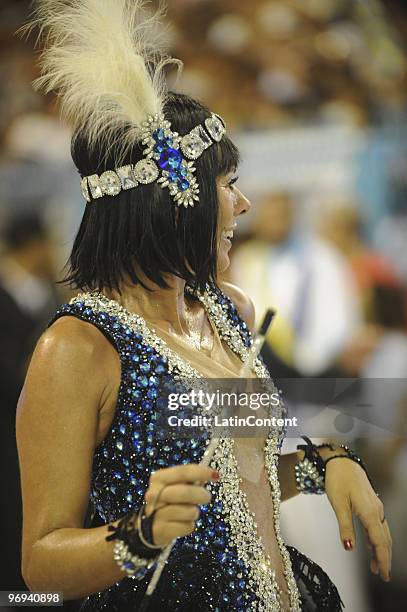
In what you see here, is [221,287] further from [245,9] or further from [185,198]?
[245,9]

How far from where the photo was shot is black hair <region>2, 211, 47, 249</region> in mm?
1785

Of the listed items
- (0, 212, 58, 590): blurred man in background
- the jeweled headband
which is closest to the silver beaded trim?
the jeweled headband

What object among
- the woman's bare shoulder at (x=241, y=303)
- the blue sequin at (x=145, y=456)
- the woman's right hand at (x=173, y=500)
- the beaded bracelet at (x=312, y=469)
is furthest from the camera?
the woman's bare shoulder at (x=241, y=303)

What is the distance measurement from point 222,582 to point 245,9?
4.68 ft

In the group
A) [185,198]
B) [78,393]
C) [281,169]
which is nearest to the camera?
[78,393]

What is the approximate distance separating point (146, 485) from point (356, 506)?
26 centimetres

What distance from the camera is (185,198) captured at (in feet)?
2.93

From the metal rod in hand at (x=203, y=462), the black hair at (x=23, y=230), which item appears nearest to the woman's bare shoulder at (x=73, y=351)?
the metal rod in hand at (x=203, y=462)

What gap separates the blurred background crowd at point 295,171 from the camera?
177 centimetres

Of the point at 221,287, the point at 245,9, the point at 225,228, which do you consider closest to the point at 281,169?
the point at 245,9

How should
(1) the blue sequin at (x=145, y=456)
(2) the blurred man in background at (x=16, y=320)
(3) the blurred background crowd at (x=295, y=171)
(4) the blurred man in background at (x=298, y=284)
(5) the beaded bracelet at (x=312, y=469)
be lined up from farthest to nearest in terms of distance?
(4) the blurred man in background at (x=298, y=284)
(3) the blurred background crowd at (x=295, y=171)
(2) the blurred man in background at (x=16, y=320)
(5) the beaded bracelet at (x=312, y=469)
(1) the blue sequin at (x=145, y=456)

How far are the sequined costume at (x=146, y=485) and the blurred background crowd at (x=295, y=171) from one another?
0.72 meters

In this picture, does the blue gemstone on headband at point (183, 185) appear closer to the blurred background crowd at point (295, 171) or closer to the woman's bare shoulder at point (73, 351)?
the woman's bare shoulder at point (73, 351)

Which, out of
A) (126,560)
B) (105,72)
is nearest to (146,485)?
(126,560)
